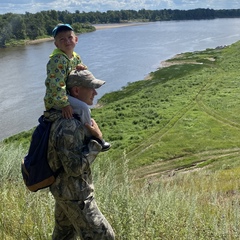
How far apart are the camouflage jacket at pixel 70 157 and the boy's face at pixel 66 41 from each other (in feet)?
2.12

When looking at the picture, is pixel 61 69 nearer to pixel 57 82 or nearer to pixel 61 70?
pixel 61 70

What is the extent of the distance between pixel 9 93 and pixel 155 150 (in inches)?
918

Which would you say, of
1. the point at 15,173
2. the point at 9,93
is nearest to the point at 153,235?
the point at 15,173

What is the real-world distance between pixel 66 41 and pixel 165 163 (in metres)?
16.8

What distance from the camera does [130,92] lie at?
38781mm

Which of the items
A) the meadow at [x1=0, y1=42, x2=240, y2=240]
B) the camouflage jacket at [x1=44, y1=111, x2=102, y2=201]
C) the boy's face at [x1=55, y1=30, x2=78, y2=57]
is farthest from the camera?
the meadow at [x1=0, y1=42, x2=240, y2=240]

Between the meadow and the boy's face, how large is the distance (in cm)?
184

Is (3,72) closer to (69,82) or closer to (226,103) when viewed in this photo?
(226,103)

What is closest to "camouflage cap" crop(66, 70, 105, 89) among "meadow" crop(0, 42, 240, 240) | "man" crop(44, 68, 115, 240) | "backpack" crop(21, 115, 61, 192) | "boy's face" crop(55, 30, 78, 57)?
"man" crop(44, 68, 115, 240)

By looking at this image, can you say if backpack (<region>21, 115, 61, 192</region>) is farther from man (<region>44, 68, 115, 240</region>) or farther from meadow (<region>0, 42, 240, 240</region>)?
meadow (<region>0, 42, 240, 240</region>)

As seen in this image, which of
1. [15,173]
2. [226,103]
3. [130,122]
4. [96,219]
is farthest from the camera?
[226,103]

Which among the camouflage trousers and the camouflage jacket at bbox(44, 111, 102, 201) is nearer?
the camouflage jacket at bbox(44, 111, 102, 201)

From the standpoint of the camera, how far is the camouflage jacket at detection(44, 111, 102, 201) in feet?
11.1

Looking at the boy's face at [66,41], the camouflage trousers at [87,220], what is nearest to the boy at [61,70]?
the boy's face at [66,41]
